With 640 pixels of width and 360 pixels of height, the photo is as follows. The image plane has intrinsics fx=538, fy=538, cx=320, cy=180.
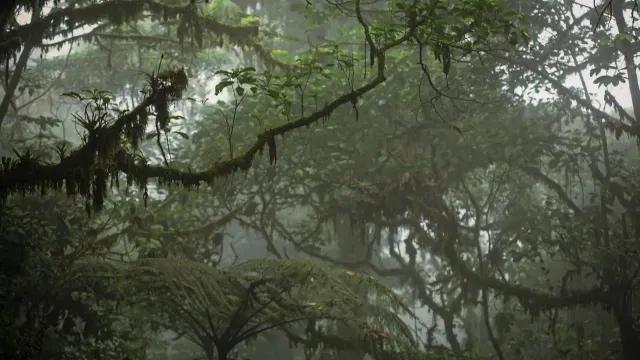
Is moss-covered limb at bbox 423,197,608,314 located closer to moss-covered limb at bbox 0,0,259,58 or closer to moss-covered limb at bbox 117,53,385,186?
moss-covered limb at bbox 117,53,385,186

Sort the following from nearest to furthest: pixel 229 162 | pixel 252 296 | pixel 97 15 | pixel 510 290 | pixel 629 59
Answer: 1. pixel 229 162
2. pixel 252 296
3. pixel 97 15
4. pixel 510 290
5. pixel 629 59

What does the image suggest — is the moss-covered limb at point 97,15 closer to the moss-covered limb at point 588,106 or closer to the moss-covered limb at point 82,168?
the moss-covered limb at point 82,168

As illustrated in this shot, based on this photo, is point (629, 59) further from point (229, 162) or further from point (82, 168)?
point (82, 168)

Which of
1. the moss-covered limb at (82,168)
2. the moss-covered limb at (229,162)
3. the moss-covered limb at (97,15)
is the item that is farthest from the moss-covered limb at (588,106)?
the moss-covered limb at (82,168)

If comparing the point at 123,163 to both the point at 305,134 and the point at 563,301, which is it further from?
the point at 563,301

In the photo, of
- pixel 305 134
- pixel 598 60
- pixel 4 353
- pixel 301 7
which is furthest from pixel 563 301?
pixel 4 353

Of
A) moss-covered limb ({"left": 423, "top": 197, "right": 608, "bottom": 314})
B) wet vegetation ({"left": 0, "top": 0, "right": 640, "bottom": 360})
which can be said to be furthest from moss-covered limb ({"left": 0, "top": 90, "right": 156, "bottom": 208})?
moss-covered limb ({"left": 423, "top": 197, "right": 608, "bottom": 314})

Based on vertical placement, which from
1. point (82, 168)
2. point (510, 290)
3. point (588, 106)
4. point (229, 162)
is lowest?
point (510, 290)

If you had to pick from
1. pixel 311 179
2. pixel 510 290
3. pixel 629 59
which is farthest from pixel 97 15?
pixel 629 59

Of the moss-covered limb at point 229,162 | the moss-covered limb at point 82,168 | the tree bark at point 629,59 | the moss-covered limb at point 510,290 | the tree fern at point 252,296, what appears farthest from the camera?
the tree bark at point 629,59

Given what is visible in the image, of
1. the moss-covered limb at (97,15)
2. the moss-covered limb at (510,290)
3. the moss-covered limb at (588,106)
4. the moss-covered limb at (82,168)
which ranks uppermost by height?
the moss-covered limb at (97,15)

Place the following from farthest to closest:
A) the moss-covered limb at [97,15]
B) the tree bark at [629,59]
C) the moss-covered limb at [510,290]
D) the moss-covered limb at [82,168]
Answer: the tree bark at [629,59] → the moss-covered limb at [510,290] → the moss-covered limb at [97,15] → the moss-covered limb at [82,168]

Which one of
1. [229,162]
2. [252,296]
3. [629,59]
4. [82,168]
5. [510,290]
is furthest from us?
[629,59]

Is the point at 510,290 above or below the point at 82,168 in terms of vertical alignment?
below
